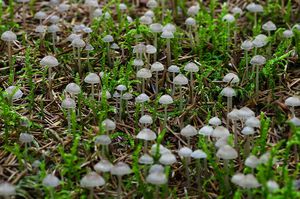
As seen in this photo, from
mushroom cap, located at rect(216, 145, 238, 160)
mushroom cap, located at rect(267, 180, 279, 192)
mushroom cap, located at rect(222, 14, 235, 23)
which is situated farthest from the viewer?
mushroom cap, located at rect(222, 14, 235, 23)

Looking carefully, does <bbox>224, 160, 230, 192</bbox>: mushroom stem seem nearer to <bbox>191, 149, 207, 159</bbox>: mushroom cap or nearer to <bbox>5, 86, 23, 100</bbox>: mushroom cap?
<bbox>191, 149, 207, 159</bbox>: mushroom cap

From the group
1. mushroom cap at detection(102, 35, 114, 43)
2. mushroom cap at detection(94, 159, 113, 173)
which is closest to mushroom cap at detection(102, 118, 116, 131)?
mushroom cap at detection(94, 159, 113, 173)

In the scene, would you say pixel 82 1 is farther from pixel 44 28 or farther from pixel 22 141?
pixel 22 141

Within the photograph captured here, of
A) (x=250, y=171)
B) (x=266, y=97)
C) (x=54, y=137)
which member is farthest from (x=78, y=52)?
(x=250, y=171)

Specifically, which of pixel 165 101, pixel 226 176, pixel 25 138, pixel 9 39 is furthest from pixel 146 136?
pixel 9 39

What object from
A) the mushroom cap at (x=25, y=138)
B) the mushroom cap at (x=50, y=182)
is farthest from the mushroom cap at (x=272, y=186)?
the mushroom cap at (x=25, y=138)

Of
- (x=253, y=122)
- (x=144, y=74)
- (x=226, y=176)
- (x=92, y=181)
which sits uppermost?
(x=144, y=74)

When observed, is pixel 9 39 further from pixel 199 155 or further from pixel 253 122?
pixel 253 122

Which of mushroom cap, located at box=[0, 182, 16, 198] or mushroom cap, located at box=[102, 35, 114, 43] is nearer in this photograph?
mushroom cap, located at box=[0, 182, 16, 198]
